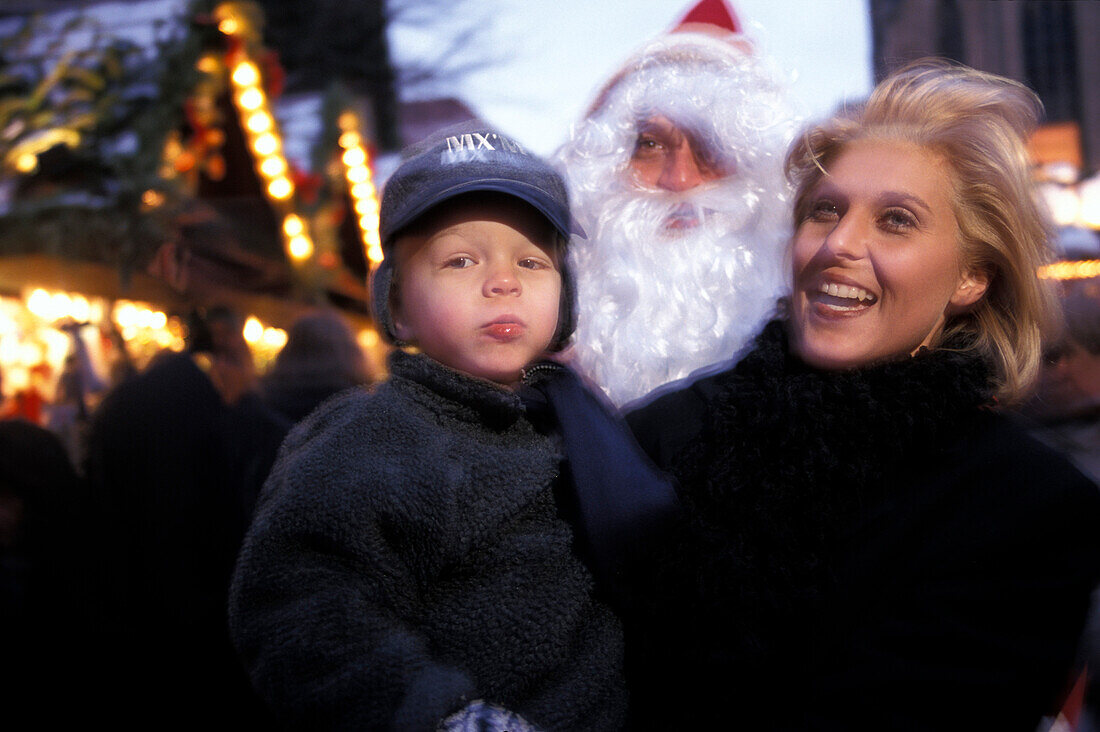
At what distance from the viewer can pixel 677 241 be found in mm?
2318

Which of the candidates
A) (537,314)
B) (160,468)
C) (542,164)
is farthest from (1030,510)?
(160,468)

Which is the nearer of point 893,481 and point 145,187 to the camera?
point 893,481

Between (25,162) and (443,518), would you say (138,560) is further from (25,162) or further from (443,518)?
(25,162)

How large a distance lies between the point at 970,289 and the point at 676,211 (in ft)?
3.57

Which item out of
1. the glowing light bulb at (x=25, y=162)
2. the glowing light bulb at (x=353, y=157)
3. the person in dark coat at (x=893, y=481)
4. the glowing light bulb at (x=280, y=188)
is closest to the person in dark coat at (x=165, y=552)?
the person in dark coat at (x=893, y=481)

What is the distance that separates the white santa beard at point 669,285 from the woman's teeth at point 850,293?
805 mm

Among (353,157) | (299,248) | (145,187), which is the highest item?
(145,187)

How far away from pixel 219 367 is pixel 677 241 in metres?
2.23

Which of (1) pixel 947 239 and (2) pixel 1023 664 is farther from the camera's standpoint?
(1) pixel 947 239

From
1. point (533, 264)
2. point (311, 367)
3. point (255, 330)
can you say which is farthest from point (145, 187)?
point (533, 264)

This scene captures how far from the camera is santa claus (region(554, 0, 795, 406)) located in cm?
224

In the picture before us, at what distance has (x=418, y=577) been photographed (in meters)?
1.15

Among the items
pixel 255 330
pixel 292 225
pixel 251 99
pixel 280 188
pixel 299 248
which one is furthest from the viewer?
pixel 255 330

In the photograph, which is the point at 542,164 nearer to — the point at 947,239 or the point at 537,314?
the point at 537,314
